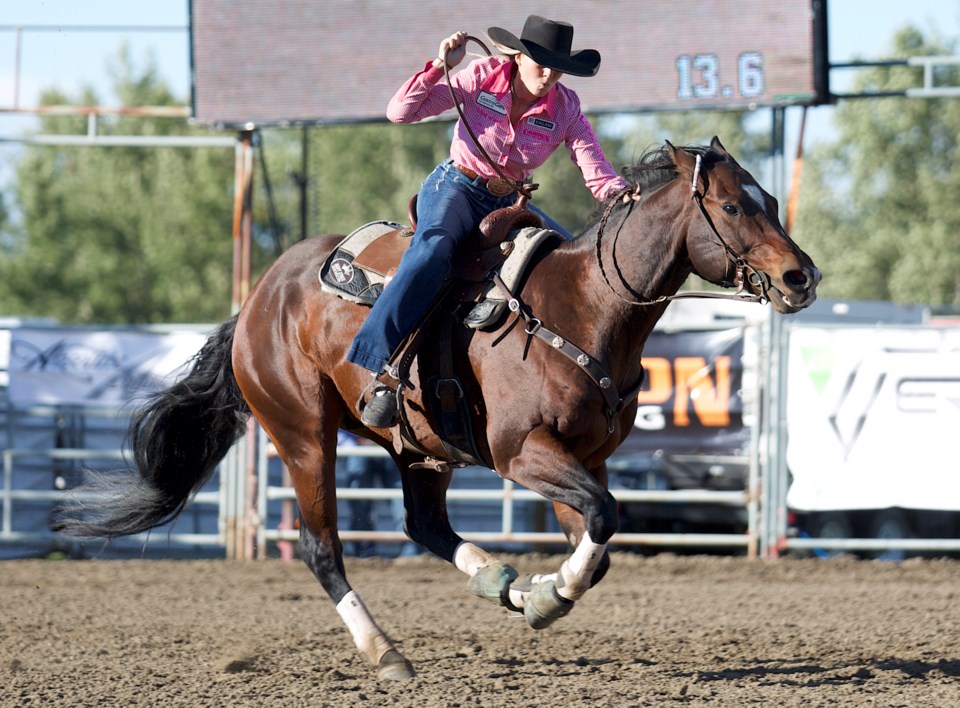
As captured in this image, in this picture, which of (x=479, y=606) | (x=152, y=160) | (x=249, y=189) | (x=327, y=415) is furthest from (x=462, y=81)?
(x=152, y=160)

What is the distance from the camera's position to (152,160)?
131 ft

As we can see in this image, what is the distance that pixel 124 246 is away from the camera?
121 ft

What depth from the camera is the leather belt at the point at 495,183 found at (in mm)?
5262

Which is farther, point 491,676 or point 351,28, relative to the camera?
point 351,28

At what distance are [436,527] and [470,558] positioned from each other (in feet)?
1.34

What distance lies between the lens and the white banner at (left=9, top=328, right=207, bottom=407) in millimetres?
11258

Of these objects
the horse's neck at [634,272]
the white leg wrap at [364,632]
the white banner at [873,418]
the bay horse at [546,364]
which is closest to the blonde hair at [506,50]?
the bay horse at [546,364]

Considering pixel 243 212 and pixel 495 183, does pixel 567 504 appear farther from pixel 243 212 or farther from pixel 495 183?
pixel 243 212

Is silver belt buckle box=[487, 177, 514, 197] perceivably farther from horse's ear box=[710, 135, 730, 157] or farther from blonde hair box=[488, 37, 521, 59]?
horse's ear box=[710, 135, 730, 157]

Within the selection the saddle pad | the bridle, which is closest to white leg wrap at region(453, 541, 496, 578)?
the saddle pad

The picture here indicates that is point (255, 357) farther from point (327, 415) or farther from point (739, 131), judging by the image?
point (739, 131)

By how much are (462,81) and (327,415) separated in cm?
176

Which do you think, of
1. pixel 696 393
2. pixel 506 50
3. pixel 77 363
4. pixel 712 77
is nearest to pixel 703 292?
pixel 506 50

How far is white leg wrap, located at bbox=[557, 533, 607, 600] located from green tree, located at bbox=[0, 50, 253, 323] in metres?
32.3
